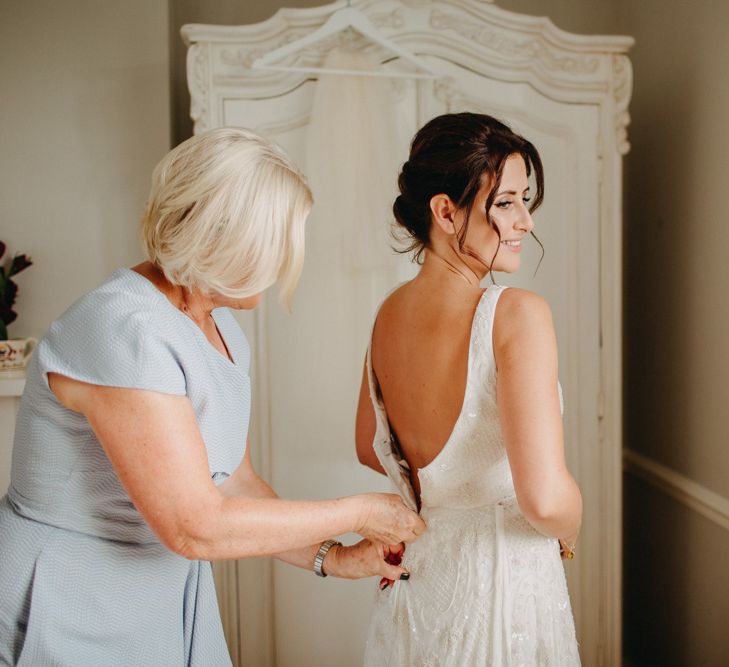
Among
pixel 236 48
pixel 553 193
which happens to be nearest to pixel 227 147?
pixel 236 48

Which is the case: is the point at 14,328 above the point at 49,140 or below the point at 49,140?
below

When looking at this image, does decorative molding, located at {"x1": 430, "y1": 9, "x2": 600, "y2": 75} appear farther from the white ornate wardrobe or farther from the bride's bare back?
the bride's bare back

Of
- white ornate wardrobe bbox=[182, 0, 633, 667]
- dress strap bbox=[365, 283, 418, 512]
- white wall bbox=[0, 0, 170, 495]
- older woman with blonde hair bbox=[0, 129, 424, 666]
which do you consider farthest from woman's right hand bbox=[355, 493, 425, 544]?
white wall bbox=[0, 0, 170, 495]

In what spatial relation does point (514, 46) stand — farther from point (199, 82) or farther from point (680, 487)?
point (680, 487)

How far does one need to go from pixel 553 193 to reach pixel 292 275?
1248 mm

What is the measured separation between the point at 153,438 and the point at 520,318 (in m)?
0.57

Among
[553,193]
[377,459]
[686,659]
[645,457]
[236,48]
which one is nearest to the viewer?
[377,459]

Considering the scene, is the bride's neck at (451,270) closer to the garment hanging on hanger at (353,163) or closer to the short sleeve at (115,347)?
the short sleeve at (115,347)

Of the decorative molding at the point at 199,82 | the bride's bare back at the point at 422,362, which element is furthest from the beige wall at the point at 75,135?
the bride's bare back at the point at 422,362

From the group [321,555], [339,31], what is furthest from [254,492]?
[339,31]

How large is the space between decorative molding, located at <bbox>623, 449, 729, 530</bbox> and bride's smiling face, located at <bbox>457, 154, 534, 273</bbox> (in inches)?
46.9

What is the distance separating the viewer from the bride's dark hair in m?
1.23

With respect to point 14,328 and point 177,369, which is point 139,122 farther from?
point 177,369

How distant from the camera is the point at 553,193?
2119 millimetres
